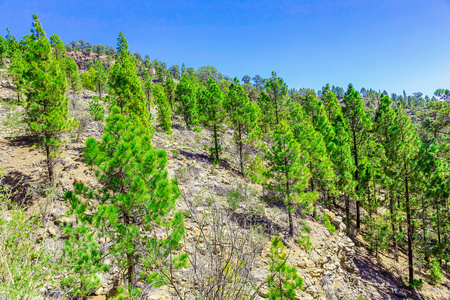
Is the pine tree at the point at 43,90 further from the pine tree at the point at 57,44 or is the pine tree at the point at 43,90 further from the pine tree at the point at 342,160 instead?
the pine tree at the point at 57,44

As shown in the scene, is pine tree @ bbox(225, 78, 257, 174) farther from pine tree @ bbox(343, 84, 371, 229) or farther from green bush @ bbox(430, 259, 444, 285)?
green bush @ bbox(430, 259, 444, 285)

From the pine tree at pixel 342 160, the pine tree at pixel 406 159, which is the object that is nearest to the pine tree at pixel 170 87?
the pine tree at pixel 342 160

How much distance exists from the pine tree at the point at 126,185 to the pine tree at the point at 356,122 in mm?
16463

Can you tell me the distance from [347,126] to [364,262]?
10.6 metres

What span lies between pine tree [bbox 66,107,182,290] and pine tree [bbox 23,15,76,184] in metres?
6.52

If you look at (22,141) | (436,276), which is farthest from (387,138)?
(22,141)

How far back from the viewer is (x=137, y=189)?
5.46m

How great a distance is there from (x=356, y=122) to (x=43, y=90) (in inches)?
829

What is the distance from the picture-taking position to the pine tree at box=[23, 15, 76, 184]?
972 cm

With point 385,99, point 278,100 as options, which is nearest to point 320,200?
point 385,99

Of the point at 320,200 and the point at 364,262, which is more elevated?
the point at 320,200

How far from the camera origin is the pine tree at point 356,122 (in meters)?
16.8

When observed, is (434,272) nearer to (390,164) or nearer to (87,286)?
(390,164)

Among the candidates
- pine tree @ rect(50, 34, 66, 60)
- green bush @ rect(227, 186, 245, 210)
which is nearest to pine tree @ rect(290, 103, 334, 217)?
green bush @ rect(227, 186, 245, 210)
